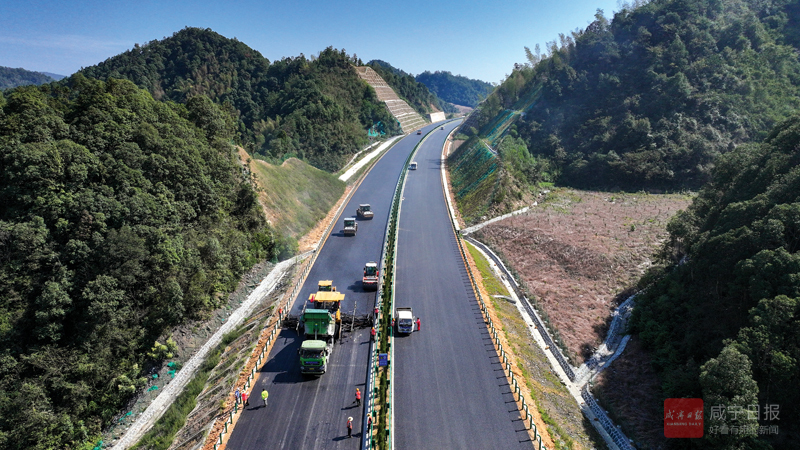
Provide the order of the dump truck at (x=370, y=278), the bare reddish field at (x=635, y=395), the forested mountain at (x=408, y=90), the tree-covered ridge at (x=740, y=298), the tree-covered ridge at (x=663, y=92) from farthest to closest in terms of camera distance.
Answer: the forested mountain at (x=408, y=90)
the tree-covered ridge at (x=663, y=92)
the dump truck at (x=370, y=278)
the bare reddish field at (x=635, y=395)
the tree-covered ridge at (x=740, y=298)

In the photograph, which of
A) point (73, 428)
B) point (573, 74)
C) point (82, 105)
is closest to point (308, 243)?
point (82, 105)

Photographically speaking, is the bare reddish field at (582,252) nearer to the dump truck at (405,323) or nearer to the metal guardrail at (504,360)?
the metal guardrail at (504,360)

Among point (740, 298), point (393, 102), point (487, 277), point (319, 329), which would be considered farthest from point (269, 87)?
point (740, 298)

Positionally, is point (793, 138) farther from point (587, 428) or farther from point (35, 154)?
point (35, 154)

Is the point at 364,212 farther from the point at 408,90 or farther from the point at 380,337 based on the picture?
the point at 408,90

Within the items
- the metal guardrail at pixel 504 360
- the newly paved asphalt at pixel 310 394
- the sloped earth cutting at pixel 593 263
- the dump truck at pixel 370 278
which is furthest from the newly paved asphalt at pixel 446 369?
the sloped earth cutting at pixel 593 263

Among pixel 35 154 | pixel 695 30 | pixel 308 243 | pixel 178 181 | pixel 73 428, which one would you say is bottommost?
pixel 73 428

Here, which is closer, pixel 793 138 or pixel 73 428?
pixel 73 428
